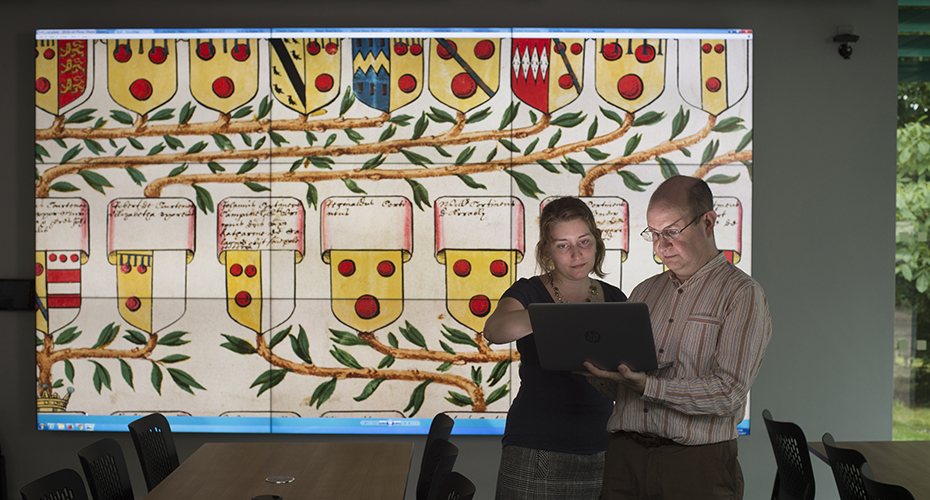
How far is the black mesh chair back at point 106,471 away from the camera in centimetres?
253

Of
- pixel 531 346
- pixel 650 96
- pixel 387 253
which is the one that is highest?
pixel 650 96

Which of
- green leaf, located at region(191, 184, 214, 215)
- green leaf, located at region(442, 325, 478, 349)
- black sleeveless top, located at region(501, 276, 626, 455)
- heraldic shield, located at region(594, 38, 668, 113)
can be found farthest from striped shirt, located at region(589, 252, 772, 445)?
green leaf, located at region(191, 184, 214, 215)

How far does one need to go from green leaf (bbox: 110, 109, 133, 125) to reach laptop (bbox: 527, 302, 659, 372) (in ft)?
11.2

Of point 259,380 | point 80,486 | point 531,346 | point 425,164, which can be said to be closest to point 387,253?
point 425,164

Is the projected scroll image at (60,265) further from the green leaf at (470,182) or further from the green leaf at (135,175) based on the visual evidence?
the green leaf at (470,182)

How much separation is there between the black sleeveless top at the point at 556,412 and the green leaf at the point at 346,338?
1965mm

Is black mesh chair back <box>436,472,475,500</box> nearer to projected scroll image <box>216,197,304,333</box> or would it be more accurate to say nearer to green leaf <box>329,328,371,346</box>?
green leaf <box>329,328,371,346</box>

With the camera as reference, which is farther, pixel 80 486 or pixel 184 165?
pixel 184 165

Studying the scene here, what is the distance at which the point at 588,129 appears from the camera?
4238 millimetres

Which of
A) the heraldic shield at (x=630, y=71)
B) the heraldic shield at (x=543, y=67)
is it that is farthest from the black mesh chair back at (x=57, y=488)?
the heraldic shield at (x=630, y=71)

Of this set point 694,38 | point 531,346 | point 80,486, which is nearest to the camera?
point 80,486

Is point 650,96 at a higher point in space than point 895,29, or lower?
lower

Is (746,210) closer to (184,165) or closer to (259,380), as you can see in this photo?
(259,380)

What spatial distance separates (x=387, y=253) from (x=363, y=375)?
0.82 metres
